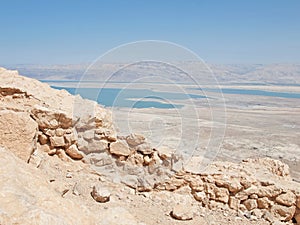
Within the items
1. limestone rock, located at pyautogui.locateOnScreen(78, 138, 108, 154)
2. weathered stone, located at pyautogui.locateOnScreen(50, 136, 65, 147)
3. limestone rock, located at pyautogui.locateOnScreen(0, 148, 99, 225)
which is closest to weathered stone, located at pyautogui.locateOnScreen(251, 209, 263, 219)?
limestone rock, located at pyautogui.locateOnScreen(78, 138, 108, 154)

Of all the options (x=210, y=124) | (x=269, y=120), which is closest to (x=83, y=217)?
(x=210, y=124)

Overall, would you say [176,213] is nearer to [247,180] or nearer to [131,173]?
[131,173]

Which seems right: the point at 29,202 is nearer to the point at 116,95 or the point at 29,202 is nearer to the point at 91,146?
the point at 91,146

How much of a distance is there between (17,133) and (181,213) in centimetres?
293

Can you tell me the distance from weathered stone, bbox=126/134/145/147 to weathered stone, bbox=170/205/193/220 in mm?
1490

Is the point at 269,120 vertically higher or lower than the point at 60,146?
lower

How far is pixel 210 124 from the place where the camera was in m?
42.2

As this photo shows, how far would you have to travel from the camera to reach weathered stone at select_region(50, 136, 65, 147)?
617 centimetres

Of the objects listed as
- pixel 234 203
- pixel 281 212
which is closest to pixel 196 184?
pixel 234 203

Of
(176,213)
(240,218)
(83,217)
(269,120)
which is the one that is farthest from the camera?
(269,120)

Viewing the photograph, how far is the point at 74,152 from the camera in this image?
6.48m

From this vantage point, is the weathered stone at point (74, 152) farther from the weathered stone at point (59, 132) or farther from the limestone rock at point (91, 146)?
the weathered stone at point (59, 132)

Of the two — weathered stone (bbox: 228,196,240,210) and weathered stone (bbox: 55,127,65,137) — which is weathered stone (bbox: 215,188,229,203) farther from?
weathered stone (bbox: 55,127,65,137)

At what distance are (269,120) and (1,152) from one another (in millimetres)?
50457
